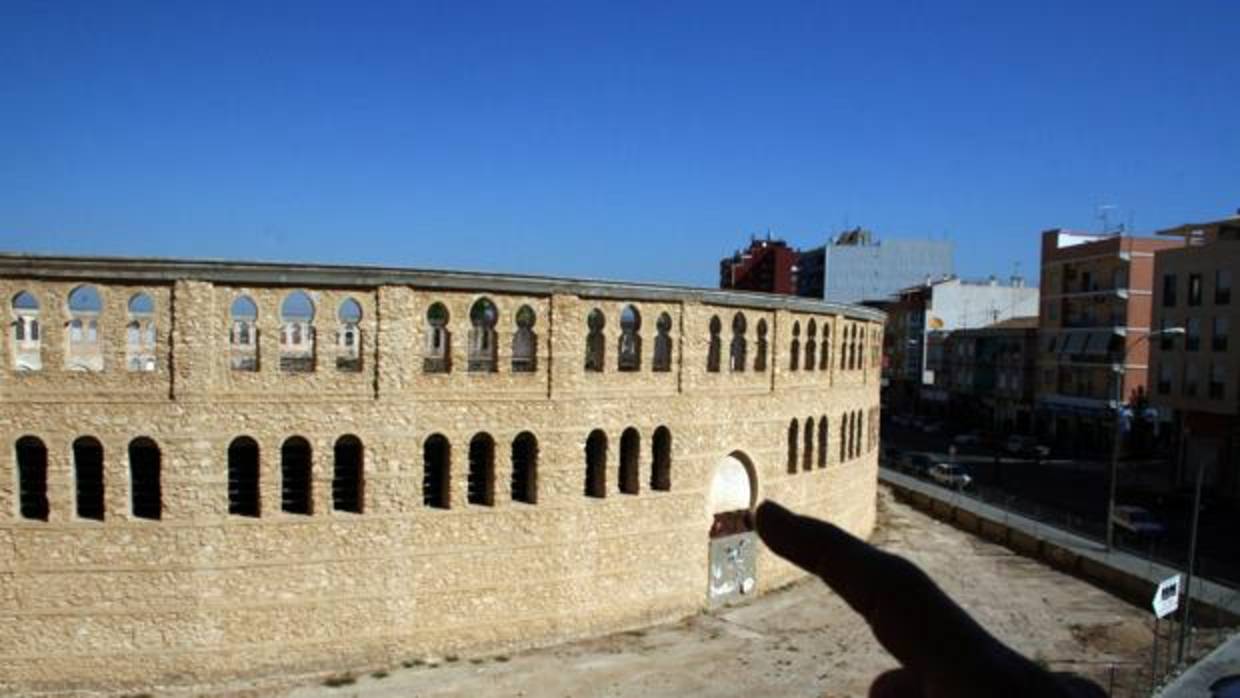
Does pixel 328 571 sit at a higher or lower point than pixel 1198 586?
higher

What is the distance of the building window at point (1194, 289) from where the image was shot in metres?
46.2

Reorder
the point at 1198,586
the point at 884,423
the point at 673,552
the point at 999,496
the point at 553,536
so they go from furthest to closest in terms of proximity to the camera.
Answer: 1. the point at 884,423
2. the point at 999,496
3. the point at 1198,586
4. the point at 673,552
5. the point at 553,536

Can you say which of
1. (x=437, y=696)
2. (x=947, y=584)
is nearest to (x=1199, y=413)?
(x=947, y=584)

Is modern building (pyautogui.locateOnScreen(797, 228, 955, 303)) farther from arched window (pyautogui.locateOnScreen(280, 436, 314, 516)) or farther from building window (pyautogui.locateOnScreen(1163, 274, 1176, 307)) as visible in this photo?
arched window (pyautogui.locateOnScreen(280, 436, 314, 516))

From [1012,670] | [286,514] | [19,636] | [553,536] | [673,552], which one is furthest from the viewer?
[673,552]

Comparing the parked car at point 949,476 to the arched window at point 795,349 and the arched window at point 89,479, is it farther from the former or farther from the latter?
the arched window at point 89,479

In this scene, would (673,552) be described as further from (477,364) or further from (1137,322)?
(1137,322)

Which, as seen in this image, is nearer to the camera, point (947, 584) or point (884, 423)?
point (947, 584)

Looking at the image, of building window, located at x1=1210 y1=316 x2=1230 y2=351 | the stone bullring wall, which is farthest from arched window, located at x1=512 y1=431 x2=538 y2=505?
building window, located at x1=1210 y1=316 x2=1230 y2=351

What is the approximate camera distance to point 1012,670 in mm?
2291

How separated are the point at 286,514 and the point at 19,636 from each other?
564 centimetres

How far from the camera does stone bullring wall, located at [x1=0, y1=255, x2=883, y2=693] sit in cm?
1925

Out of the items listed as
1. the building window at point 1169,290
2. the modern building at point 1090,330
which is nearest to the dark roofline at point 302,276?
the building window at point 1169,290

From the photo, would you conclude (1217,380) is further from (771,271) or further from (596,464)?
(596,464)
